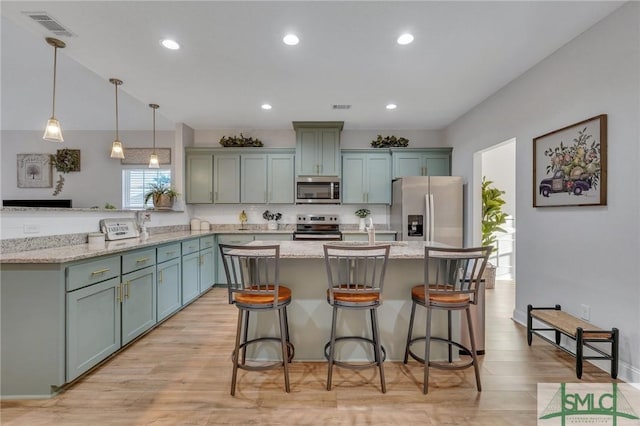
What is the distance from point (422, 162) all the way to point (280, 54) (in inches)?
123

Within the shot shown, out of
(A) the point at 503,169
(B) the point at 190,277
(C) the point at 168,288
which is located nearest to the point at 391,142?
(A) the point at 503,169

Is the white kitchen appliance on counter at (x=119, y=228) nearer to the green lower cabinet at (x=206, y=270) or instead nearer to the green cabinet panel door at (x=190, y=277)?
the green cabinet panel door at (x=190, y=277)

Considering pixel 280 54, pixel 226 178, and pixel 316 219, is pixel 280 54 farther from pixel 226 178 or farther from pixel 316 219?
pixel 316 219

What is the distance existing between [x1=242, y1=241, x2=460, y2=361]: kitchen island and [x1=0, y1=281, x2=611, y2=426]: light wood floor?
154 mm

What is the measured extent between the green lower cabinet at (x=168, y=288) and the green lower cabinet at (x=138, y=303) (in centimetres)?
12

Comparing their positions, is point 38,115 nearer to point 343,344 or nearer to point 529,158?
point 343,344

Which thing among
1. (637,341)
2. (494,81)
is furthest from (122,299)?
(494,81)

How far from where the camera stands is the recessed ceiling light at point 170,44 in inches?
101

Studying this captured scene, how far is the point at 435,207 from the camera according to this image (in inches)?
173

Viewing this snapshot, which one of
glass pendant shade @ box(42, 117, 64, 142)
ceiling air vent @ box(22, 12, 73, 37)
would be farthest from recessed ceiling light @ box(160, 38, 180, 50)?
glass pendant shade @ box(42, 117, 64, 142)

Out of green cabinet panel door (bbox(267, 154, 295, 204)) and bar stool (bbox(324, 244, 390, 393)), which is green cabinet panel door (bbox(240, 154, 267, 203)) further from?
bar stool (bbox(324, 244, 390, 393))

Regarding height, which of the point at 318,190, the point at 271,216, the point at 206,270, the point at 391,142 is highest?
the point at 391,142

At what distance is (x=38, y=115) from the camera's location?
15.4ft

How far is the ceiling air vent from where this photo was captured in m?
2.25
